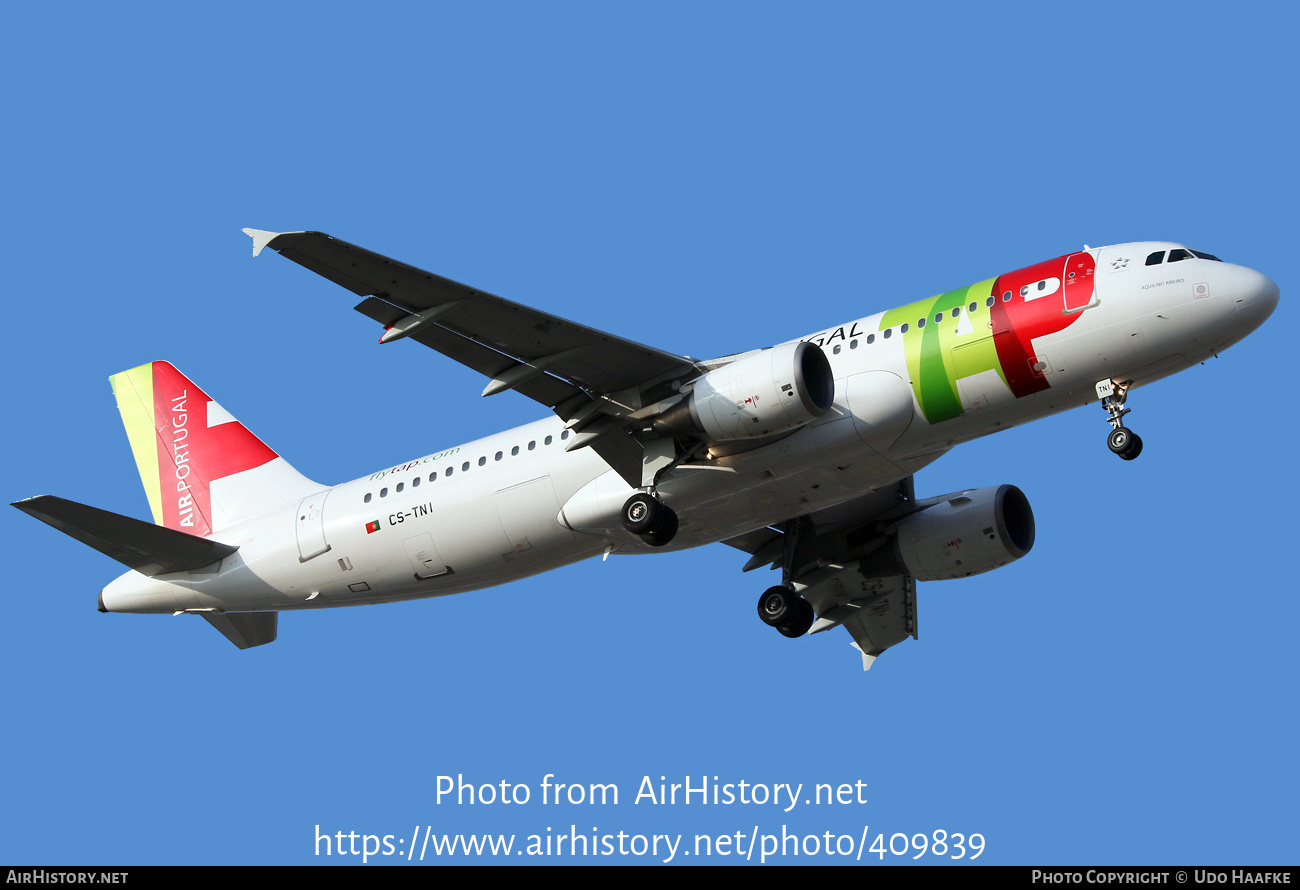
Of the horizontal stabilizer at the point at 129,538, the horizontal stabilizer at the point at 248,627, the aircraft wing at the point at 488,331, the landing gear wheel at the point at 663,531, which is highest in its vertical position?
the aircraft wing at the point at 488,331

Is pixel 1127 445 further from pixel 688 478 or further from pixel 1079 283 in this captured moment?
pixel 688 478

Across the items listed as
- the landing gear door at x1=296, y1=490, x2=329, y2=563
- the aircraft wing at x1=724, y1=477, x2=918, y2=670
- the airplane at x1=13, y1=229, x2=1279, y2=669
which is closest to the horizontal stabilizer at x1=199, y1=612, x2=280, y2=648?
the airplane at x1=13, y1=229, x2=1279, y2=669

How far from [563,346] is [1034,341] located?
28.0ft

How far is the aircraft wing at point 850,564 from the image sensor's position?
115 feet

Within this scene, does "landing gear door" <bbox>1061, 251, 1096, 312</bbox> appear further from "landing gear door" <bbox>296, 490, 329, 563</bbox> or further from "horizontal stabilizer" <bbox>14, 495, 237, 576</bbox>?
"horizontal stabilizer" <bbox>14, 495, 237, 576</bbox>

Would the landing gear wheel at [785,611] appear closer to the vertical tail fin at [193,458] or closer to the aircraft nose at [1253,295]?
the vertical tail fin at [193,458]

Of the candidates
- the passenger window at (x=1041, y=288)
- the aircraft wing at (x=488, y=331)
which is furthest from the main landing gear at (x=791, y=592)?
the passenger window at (x=1041, y=288)

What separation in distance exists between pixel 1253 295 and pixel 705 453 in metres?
10.2

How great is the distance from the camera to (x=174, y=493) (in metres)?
36.9

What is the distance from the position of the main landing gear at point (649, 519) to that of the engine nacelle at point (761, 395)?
5.77 ft

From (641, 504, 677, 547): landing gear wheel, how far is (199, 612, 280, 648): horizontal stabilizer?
11.6 metres

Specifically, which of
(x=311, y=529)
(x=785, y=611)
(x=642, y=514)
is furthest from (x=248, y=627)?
(x=785, y=611)

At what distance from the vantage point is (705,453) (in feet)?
95.4

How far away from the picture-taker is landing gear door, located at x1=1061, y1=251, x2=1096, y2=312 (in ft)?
89.8
